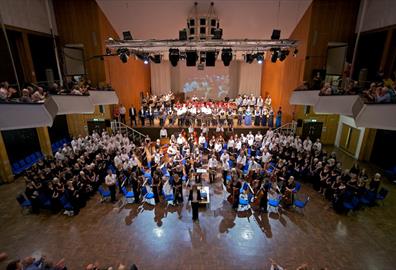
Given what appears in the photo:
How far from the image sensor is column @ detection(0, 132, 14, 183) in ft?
30.0

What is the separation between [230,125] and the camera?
13758 millimetres

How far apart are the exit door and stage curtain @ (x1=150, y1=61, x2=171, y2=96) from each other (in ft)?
38.0

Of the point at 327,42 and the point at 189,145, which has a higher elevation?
the point at 327,42

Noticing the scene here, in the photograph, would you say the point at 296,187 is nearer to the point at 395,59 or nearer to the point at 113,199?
the point at 113,199

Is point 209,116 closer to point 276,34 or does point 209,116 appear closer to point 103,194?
point 276,34

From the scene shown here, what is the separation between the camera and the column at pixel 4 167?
30.0 ft

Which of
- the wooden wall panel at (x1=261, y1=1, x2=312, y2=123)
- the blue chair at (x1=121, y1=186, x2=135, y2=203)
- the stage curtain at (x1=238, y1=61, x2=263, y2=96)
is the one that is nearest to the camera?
the blue chair at (x1=121, y1=186, x2=135, y2=203)

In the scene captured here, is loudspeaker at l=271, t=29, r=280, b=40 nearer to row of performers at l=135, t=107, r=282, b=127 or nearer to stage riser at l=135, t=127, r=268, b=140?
row of performers at l=135, t=107, r=282, b=127

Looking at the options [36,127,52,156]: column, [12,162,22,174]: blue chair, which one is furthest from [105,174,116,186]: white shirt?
[36,127,52,156]: column

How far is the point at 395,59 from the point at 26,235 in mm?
16385

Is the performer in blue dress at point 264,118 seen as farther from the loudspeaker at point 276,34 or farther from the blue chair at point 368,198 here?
the blue chair at point 368,198

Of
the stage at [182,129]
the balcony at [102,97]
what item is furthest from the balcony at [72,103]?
the stage at [182,129]

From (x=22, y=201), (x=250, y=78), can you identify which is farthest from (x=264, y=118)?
(x=22, y=201)

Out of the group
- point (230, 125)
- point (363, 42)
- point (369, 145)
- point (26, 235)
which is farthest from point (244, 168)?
point (363, 42)
